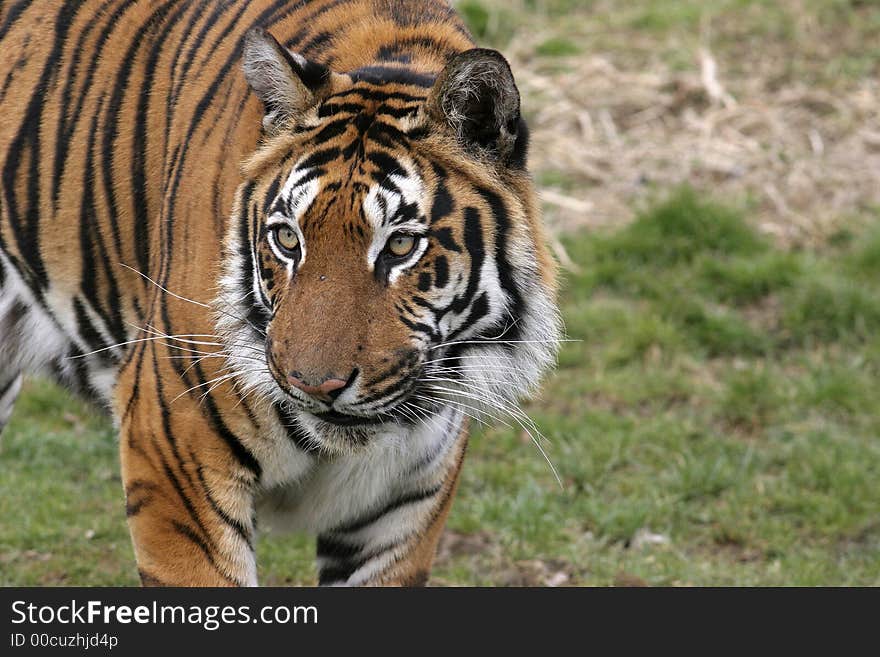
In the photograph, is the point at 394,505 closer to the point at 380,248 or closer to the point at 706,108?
the point at 380,248

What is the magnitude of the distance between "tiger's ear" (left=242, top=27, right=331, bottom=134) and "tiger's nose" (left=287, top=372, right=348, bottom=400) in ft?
2.19

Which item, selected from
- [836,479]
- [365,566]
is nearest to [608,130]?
[836,479]

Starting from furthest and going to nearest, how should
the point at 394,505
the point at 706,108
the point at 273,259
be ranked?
1. the point at 706,108
2. the point at 394,505
3. the point at 273,259

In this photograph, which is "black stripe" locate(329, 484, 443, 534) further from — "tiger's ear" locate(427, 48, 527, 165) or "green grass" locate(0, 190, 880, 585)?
"green grass" locate(0, 190, 880, 585)

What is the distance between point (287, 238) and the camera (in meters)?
3.02

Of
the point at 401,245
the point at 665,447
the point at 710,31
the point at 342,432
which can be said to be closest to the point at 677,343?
the point at 665,447

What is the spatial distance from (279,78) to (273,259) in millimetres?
421

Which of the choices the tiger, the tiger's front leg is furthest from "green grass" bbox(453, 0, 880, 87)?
the tiger's front leg

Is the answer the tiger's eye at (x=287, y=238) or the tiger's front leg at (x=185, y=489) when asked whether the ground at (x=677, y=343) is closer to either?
the tiger's front leg at (x=185, y=489)

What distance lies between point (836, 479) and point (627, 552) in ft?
3.11

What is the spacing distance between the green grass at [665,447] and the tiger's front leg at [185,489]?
1563mm

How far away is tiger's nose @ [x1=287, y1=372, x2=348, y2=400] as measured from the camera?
285cm

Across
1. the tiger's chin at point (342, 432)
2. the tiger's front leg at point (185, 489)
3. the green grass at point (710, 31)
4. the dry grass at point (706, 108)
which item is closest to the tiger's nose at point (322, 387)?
the tiger's chin at point (342, 432)

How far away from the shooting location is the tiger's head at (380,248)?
2.92 m
